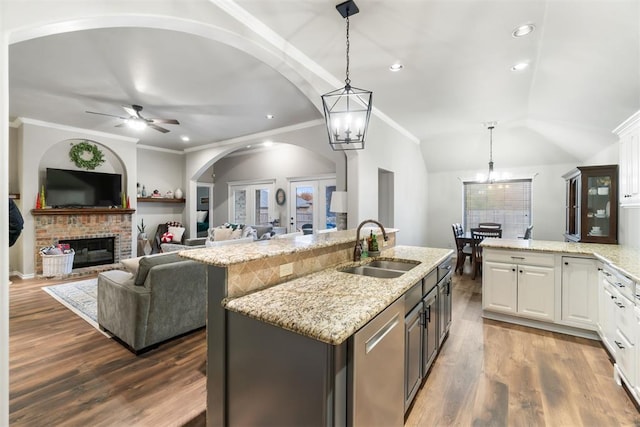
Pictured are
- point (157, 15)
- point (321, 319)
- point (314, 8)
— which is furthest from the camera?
point (314, 8)

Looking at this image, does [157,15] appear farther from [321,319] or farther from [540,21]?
[540,21]

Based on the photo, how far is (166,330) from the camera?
110 inches

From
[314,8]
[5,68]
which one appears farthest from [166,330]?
[314,8]

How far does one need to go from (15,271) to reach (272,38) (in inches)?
261

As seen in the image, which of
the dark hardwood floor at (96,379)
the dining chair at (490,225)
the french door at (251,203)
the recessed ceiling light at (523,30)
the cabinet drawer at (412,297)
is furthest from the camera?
the french door at (251,203)

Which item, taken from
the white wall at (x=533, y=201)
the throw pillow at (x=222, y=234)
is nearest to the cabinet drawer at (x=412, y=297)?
the throw pillow at (x=222, y=234)

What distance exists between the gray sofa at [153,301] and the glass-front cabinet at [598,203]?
15.7 feet

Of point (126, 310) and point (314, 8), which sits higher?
point (314, 8)

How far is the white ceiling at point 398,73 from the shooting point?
234 centimetres

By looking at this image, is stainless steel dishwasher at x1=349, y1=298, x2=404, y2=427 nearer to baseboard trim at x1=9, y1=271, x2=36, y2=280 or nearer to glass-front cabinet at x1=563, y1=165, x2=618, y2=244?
glass-front cabinet at x1=563, y1=165, x2=618, y2=244

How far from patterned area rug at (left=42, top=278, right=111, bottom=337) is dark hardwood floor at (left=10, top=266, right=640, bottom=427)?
10.9 inches

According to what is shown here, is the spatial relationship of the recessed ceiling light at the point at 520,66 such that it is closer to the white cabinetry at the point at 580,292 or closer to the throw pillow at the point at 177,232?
the white cabinetry at the point at 580,292

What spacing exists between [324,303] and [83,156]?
23.3 ft

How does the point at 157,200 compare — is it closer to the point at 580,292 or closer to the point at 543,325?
the point at 543,325
